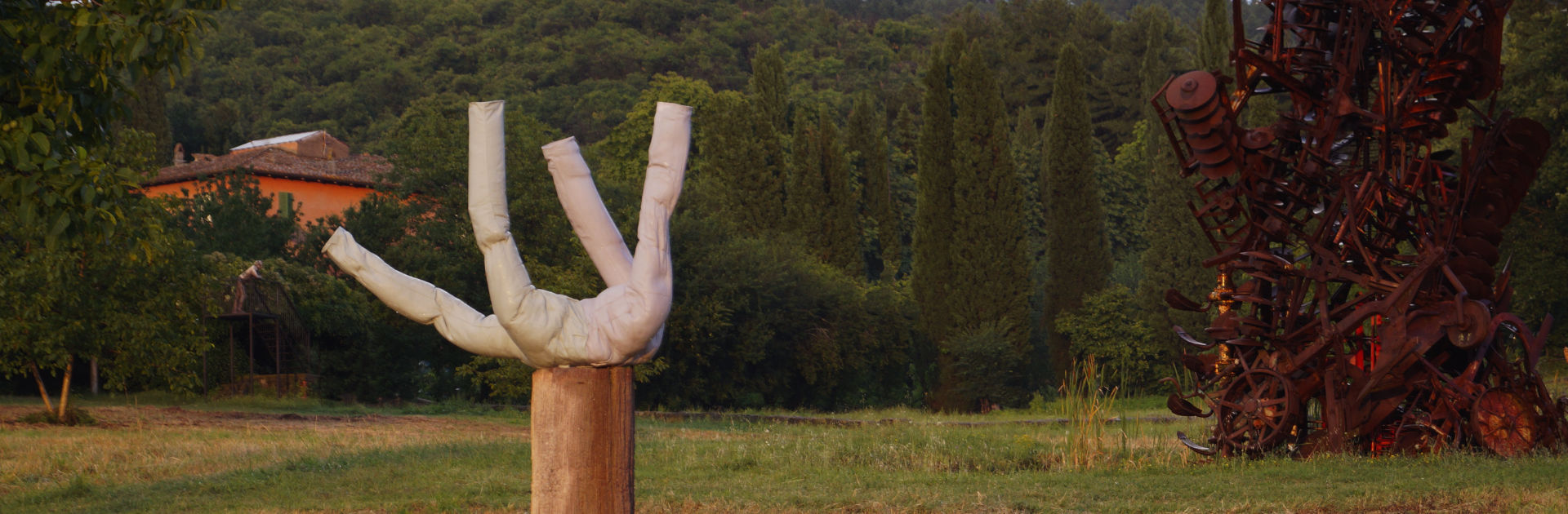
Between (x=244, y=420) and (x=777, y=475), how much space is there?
1194 centimetres

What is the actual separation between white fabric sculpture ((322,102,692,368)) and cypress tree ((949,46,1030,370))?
31.3 metres

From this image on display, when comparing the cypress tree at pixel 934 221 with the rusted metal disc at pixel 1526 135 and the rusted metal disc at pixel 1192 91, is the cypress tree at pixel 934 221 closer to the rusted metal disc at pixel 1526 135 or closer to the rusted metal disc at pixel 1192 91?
the rusted metal disc at pixel 1526 135

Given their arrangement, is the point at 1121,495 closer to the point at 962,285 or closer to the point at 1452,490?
the point at 1452,490

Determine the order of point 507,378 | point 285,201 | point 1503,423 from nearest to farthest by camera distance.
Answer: point 1503,423, point 507,378, point 285,201

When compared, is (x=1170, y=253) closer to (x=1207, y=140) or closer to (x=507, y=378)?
(x=507, y=378)

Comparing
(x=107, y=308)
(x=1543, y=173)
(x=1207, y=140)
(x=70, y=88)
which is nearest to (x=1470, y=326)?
(x=1207, y=140)

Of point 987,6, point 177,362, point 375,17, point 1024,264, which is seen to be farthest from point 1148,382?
point 987,6

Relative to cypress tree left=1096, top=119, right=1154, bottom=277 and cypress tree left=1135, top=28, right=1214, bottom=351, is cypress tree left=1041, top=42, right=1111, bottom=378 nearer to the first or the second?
cypress tree left=1135, top=28, right=1214, bottom=351

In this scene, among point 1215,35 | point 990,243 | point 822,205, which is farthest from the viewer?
point 822,205

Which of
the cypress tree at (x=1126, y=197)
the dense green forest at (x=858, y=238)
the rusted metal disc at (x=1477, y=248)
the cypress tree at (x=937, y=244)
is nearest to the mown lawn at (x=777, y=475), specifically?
the rusted metal disc at (x=1477, y=248)

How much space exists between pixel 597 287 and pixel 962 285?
10.9m

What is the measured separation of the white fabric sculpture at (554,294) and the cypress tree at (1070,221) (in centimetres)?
3457

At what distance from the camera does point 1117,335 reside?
37.9 metres

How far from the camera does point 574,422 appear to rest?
494 cm
